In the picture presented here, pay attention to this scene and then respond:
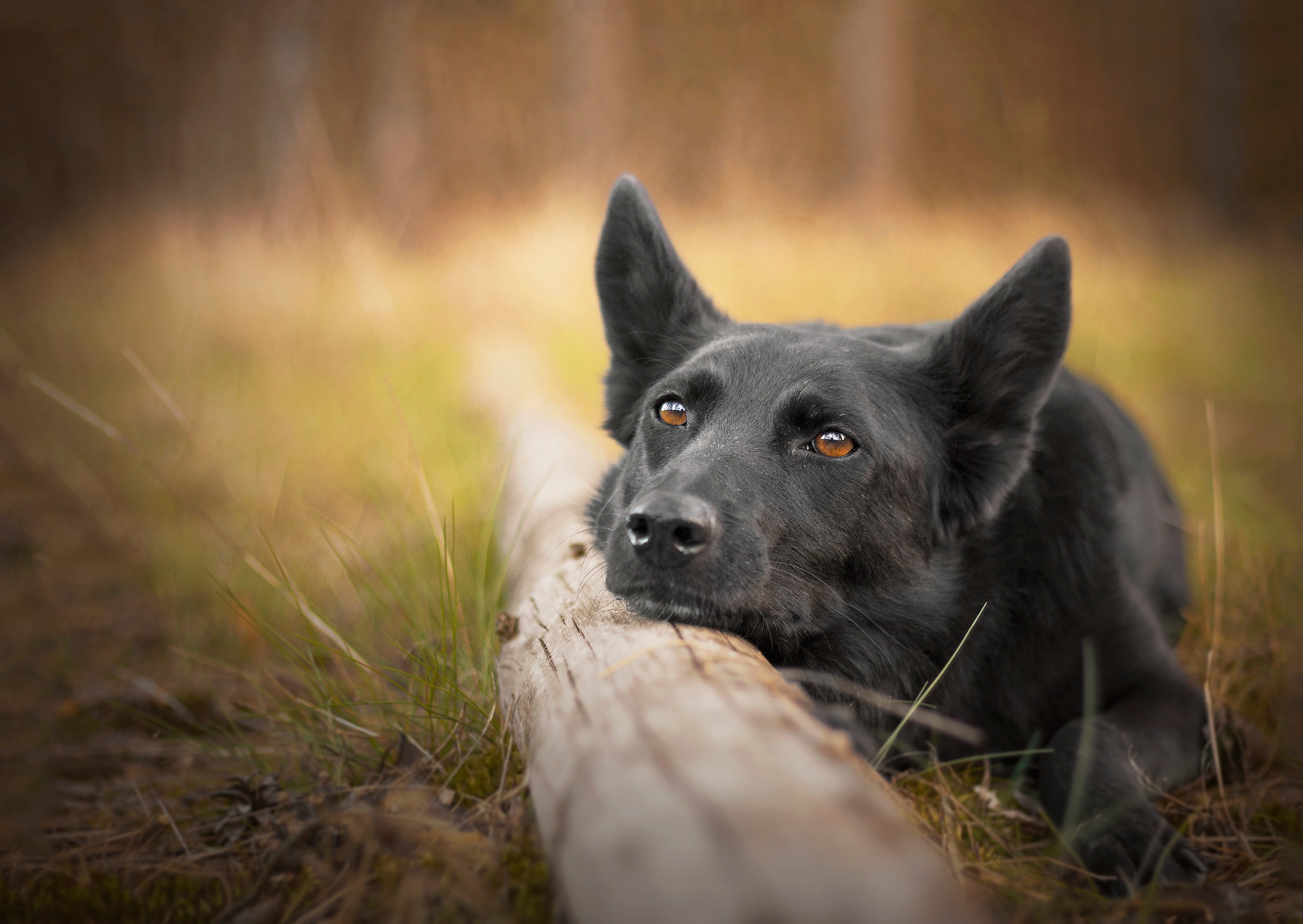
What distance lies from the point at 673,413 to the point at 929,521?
31.7 inches

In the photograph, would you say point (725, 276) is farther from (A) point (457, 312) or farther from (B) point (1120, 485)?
(B) point (1120, 485)

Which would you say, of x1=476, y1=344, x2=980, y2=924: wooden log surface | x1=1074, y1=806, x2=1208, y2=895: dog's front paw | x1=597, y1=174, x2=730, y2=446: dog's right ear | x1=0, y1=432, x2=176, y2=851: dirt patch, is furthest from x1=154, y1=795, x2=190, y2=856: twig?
x1=1074, y1=806, x2=1208, y2=895: dog's front paw

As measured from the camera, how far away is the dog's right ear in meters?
2.56

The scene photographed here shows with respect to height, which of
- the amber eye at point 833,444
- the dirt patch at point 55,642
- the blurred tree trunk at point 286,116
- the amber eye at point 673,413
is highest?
the blurred tree trunk at point 286,116

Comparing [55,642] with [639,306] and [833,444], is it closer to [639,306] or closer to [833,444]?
[639,306]

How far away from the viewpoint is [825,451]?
2127 millimetres

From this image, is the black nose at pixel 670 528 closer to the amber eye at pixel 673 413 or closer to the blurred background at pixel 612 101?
the amber eye at pixel 673 413

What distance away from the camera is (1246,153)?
15.8 meters

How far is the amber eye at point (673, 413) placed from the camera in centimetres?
228

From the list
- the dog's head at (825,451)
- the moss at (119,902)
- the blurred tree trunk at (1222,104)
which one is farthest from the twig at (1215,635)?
the blurred tree trunk at (1222,104)

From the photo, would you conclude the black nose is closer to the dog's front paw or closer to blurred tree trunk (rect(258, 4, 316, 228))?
the dog's front paw

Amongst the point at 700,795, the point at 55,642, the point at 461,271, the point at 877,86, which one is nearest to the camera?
the point at 700,795

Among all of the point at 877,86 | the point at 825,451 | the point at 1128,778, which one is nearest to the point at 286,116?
the point at 877,86

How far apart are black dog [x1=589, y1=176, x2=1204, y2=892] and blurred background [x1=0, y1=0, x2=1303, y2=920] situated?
37cm
